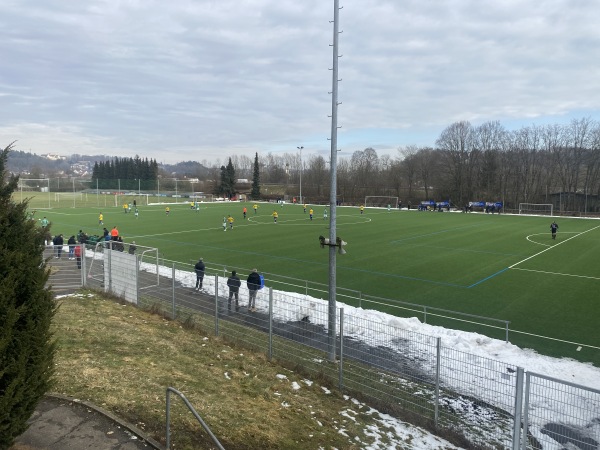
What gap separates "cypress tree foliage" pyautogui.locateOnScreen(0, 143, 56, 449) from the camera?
12.2 feet

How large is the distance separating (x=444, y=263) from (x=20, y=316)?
79.8ft

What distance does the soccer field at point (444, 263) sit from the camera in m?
15.2

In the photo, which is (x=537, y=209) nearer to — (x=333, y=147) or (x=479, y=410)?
(x=333, y=147)

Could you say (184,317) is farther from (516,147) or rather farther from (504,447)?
(516,147)

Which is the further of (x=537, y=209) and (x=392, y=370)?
(x=537, y=209)

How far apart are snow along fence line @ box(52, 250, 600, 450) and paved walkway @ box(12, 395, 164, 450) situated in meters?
4.02

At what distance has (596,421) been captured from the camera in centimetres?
663

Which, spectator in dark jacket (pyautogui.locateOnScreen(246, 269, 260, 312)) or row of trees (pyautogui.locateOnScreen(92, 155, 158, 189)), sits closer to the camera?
spectator in dark jacket (pyautogui.locateOnScreen(246, 269, 260, 312))

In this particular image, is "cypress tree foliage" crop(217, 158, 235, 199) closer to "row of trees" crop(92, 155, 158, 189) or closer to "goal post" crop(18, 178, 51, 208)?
"row of trees" crop(92, 155, 158, 189)

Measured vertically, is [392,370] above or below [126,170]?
below

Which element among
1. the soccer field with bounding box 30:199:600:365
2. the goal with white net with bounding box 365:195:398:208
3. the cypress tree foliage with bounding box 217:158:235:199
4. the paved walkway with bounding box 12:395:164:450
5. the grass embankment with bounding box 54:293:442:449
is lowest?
the soccer field with bounding box 30:199:600:365

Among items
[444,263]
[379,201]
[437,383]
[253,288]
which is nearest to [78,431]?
[437,383]

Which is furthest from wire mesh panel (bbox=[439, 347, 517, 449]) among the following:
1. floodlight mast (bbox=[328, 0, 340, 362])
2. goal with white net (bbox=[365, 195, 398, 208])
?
goal with white net (bbox=[365, 195, 398, 208])

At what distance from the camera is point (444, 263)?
1003 inches
